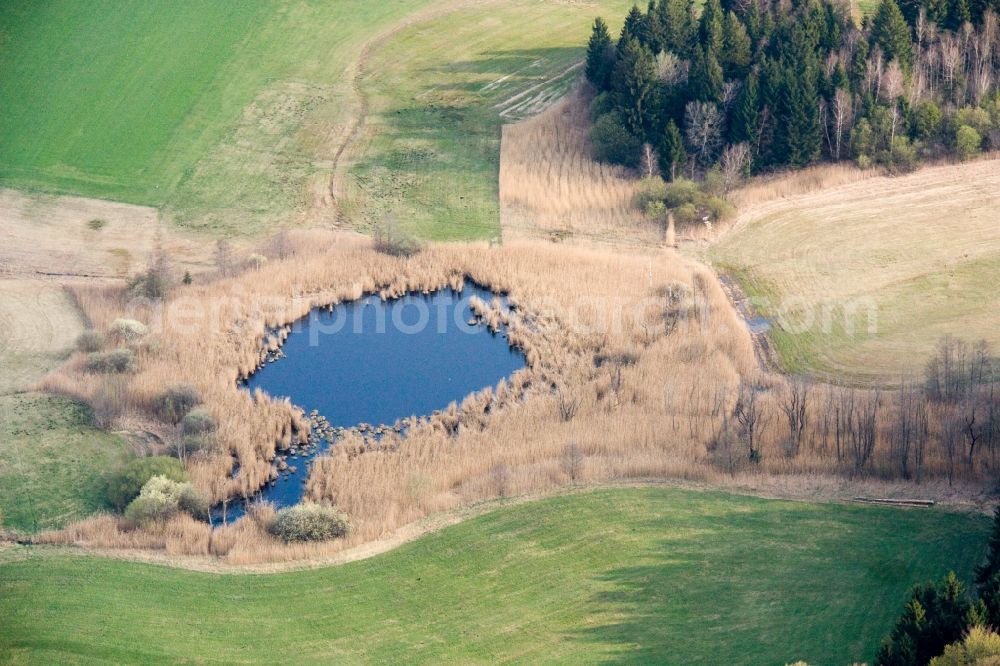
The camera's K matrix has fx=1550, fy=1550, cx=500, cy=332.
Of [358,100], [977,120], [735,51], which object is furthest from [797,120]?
[358,100]

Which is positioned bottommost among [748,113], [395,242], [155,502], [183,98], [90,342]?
[155,502]

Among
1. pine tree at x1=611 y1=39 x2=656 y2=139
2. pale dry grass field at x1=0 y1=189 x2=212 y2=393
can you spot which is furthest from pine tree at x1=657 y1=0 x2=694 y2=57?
pale dry grass field at x1=0 y1=189 x2=212 y2=393

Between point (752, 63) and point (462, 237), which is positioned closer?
point (462, 237)

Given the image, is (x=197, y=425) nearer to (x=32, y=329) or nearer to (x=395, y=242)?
(x=32, y=329)

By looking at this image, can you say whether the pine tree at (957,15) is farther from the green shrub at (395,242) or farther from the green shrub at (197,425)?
the green shrub at (197,425)

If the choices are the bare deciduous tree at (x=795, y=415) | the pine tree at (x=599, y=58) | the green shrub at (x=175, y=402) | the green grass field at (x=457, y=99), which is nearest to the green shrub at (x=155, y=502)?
the green shrub at (x=175, y=402)

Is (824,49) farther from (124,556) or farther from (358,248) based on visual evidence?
(124,556)

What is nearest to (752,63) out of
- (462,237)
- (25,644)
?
(462,237)
